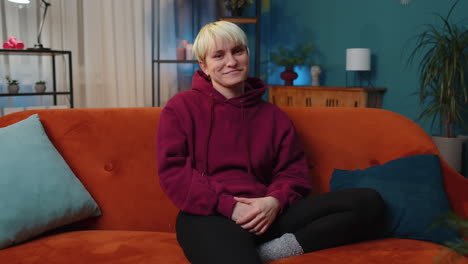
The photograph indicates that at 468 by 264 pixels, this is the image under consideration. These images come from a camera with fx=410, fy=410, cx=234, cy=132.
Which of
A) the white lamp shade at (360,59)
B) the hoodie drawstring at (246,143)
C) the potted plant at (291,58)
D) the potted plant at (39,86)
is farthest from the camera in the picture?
the potted plant at (291,58)

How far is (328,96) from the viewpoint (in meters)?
4.29

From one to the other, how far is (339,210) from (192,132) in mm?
534

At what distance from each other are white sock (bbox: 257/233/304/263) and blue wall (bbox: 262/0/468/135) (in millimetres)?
3061

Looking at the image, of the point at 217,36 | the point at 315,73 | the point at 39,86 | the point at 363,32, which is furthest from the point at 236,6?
the point at 217,36

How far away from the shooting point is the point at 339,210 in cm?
127

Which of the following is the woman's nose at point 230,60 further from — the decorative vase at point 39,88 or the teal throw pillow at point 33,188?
the decorative vase at point 39,88

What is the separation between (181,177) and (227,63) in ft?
1.40

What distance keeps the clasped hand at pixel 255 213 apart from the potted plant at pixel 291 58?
3827 millimetres

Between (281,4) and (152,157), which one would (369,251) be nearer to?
(152,157)

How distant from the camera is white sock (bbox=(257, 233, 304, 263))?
1182mm

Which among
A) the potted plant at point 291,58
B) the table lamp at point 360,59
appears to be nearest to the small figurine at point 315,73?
the potted plant at point 291,58

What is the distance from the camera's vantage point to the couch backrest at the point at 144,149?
4.79 ft

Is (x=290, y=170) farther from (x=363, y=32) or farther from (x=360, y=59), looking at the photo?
(x=363, y=32)

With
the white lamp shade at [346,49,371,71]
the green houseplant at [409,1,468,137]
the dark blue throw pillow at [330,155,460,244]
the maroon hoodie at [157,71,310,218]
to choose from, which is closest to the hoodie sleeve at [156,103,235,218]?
the maroon hoodie at [157,71,310,218]
